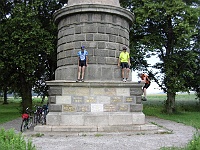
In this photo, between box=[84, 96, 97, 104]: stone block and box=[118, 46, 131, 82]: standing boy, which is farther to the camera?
box=[118, 46, 131, 82]: standing boy

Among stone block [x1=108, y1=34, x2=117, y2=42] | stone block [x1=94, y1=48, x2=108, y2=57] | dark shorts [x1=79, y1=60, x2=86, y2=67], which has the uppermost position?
stone block [x1=108, y1=34, x2=117, y2=42]

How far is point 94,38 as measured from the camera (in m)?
15.6

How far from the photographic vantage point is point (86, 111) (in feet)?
44.6

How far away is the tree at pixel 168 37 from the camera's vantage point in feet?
78.6

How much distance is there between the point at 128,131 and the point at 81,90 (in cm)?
319

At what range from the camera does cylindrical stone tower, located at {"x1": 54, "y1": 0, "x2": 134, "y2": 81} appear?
1537 cm

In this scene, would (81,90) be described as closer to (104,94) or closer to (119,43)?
(104,94)

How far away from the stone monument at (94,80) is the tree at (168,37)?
794 cm

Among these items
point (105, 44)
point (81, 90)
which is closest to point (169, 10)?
point (105, 44)

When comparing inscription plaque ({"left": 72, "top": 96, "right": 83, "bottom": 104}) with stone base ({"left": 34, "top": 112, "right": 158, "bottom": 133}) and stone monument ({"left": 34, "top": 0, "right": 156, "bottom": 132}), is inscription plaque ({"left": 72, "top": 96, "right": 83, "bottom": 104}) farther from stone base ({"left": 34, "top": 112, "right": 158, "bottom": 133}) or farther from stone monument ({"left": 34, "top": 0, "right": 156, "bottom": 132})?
stone base ({"left": 34, "top": 112, "right": 158, "bottom": 133})

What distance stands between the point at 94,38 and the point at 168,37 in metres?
13.6

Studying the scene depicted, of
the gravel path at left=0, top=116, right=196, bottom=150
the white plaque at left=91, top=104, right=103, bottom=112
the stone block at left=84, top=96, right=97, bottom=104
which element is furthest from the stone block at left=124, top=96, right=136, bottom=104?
the gravel path at left=0, top=116, right=196, bottom=150

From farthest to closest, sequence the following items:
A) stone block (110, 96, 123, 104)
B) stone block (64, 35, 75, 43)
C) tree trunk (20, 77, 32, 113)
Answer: tree trunk (20, 77, 32, 113), stone block (64, 35, 75, 43), stone block (110, 96, 123, 104)

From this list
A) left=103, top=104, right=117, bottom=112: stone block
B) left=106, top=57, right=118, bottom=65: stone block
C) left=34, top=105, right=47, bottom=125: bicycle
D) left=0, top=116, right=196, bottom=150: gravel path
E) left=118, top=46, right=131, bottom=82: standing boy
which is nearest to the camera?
left=0, top=116, right=196, bottom=150: gravel path
